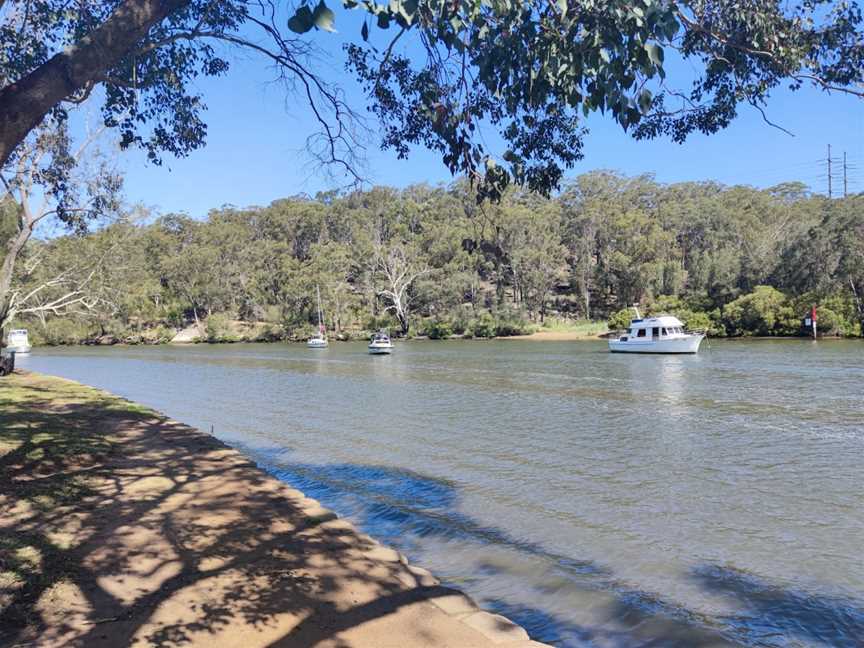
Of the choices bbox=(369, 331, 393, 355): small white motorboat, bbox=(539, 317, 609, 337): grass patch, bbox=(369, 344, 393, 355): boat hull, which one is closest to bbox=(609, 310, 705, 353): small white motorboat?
bbox=(369, 344, 393, 355): boat hull

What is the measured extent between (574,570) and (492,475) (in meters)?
4.55

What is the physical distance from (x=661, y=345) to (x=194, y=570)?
142 feet

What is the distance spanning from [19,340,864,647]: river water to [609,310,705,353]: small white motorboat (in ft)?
57.3

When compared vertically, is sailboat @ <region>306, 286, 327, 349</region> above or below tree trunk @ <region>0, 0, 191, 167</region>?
below

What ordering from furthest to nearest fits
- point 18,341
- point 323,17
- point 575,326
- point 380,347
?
point 575,326
point 18,341
point 380,347
point 323,17

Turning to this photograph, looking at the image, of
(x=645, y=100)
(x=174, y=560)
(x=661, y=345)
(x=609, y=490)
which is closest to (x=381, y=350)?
(x=661, y=345)

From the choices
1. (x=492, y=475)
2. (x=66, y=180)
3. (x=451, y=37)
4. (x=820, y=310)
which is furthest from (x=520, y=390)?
(x=820, y=310)

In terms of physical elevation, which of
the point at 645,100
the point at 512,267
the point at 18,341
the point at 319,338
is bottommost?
the point at 319,338

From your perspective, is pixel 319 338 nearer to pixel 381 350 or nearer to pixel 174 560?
pixel 381 350

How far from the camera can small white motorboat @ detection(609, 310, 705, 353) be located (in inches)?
1716

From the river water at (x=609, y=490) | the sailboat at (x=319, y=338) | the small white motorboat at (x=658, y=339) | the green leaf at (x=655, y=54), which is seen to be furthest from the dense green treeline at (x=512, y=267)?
the green leaf at (x=655, y=54)

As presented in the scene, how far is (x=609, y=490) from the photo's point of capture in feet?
34.2

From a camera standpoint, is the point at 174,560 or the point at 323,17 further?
the point at 174,560

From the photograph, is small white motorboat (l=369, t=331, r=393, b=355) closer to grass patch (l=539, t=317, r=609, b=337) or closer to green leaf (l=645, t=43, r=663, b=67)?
grass patch (l=539, t=317, r=609, b=337)
